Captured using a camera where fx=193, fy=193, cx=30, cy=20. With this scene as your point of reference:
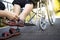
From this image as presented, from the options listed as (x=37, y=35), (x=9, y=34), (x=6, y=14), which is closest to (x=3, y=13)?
(x=6, y=14)

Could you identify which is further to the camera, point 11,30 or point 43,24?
point 43,24

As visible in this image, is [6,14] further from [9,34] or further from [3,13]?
[9,34]

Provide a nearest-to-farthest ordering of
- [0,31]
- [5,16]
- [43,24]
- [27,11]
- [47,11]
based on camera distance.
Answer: [5,16] < [0,31] < [27,11] < [43,24] < [47,11]

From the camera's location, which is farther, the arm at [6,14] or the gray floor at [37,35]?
the gray floor at [37,35]

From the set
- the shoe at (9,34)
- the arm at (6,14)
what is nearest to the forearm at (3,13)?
the arm at (6,14)

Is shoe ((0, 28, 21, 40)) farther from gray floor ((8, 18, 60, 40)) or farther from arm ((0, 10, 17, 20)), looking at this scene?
arm ((0, 10, 17, 20))

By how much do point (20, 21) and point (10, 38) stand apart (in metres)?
0.22

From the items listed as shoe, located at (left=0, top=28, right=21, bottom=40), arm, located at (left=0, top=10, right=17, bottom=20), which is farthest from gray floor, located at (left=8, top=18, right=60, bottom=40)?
arm, located at (left=0, top=10, right=17, bottom=20)

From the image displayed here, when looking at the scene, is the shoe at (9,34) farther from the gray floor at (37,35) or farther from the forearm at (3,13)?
the forearm at (3,13)

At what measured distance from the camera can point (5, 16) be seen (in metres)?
1.92

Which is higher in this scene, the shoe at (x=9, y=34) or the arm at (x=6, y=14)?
the arm at (x=6, y=14)

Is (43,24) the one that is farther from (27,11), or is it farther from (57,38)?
(57,38)

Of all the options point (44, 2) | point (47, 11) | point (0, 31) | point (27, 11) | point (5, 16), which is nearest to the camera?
point (5, 16)

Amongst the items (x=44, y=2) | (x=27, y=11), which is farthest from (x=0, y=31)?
(x=44, y=2)
